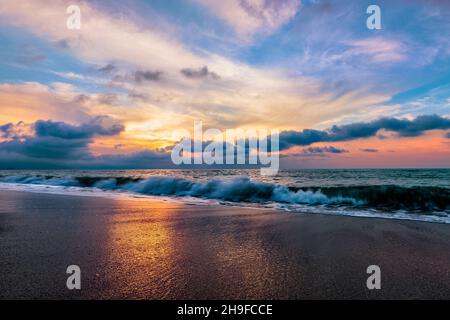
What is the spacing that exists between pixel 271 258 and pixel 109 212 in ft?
17.6

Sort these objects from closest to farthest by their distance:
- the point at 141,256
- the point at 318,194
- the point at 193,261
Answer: the point at 193,261 < the point at 141,256 < the point at 318,194

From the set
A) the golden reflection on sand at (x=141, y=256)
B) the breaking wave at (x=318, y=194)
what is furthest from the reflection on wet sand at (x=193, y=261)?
the breaking wave at (x=318, y=194)

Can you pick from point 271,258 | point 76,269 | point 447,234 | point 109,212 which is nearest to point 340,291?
point 271,258

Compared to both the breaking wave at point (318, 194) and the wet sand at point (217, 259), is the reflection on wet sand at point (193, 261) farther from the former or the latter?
the breaking wave at point (318, 194)

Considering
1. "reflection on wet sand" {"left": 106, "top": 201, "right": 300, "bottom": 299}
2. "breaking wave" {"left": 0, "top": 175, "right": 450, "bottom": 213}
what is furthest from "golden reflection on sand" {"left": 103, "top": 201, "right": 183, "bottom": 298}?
"breaking wave" {"left": 0, "top": 175, "right": 450, "bottom": 213}

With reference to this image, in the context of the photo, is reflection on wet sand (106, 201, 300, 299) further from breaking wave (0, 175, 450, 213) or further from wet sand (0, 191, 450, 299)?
breaking wave (0, 175, 450, 213)

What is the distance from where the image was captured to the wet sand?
2.57 m

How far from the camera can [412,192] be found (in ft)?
45.8

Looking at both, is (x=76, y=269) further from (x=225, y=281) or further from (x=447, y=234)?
(x=447, y=234)

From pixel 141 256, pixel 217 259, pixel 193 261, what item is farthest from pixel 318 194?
pixel 141 256

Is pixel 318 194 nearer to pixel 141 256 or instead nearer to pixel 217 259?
pixel 217 259

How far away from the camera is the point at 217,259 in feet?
11.3

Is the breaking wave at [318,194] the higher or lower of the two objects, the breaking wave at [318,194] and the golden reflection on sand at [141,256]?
the lower

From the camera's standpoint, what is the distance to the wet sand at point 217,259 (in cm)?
257
